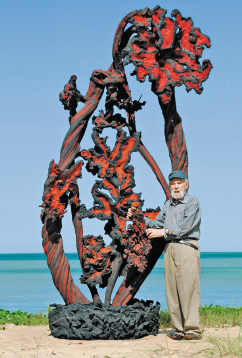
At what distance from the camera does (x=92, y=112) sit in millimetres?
5469

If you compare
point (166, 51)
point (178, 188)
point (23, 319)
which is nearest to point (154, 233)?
point (178, 188)

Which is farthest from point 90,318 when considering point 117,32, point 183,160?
point 117,32

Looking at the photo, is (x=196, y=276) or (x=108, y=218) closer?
(x=196, y=276)

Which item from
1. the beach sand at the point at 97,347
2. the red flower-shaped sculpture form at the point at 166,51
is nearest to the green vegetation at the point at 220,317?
the beach sand at the point at 97,347

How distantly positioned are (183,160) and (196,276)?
4.08ft

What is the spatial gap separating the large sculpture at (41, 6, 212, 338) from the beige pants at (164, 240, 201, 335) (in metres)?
0.45

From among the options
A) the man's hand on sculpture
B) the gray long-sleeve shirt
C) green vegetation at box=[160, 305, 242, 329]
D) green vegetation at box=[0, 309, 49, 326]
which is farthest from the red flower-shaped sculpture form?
green vegetation at box=[0, 309, 49, 326]

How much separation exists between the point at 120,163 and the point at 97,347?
6.10 ft

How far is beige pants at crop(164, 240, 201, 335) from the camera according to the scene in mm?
4730

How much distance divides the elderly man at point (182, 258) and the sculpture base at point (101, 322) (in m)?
0.31

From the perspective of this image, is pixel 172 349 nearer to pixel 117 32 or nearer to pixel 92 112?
pixel 92 112

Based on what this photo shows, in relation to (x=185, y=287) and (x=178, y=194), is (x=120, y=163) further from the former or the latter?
(x=185, y=287)

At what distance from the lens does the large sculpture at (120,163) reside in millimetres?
5234

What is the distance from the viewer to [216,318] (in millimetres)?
6012
